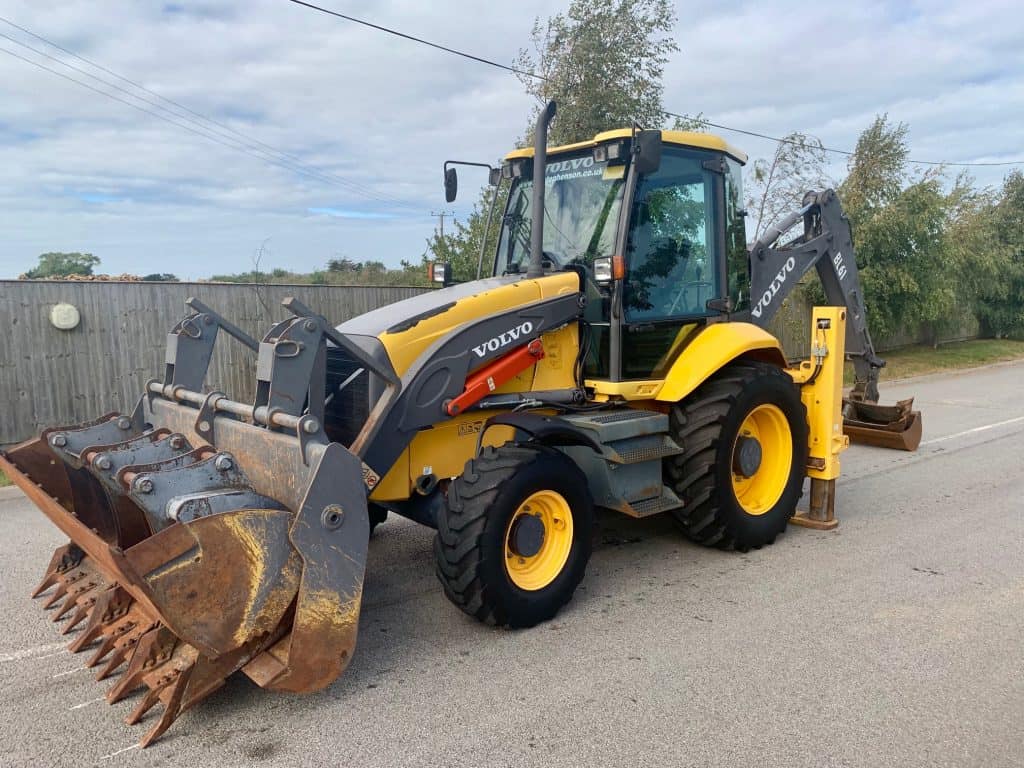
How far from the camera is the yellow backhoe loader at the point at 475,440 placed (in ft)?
10.6

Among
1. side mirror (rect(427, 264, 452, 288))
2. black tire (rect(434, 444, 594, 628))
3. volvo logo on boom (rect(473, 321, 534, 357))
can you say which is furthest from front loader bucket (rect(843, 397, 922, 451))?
black tire (rect(434, 444, 594, 628))

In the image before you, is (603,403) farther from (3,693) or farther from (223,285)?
(223,285)

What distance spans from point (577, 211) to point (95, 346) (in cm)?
691

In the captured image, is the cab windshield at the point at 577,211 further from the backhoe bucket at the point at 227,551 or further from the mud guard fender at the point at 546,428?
the backhoe bucket at the point at 227,551

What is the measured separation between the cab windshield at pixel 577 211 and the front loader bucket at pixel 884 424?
519 cm

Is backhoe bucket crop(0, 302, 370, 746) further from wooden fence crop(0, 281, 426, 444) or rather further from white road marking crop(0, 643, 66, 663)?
wooden fence crop(0, 281, 426, 444)

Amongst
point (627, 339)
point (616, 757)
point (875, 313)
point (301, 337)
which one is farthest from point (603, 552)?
point (875, 313)

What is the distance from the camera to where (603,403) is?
5.09 meters

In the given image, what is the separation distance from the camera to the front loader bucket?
339 inches

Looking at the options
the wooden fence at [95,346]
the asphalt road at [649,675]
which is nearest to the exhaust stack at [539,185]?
the asphalt road at [649,675]

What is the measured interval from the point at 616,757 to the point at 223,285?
883 cm

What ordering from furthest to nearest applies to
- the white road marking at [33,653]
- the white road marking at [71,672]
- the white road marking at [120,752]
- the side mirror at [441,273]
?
the side mirror at [441,273], the white road marking at [33,653], the white road marking at [71,672], the white road marking at [120,752]

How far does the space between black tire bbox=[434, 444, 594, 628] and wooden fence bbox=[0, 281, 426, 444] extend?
7170mm

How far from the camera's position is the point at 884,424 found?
879cm
